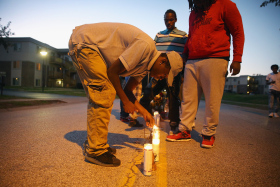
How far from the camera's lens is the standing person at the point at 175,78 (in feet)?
14.1

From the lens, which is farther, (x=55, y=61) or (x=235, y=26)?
(x=55, y=61)

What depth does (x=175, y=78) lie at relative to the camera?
4.40 metres

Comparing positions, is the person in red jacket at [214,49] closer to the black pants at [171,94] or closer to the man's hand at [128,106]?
the black pants at [171,94]

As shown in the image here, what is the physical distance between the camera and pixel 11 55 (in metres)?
42.5

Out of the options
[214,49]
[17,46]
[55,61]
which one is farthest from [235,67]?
[55,61]

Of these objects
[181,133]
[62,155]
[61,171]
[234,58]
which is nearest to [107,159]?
[61,171]

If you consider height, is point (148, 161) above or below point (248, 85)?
below

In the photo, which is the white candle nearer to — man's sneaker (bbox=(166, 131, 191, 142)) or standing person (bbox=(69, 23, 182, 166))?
standing person (bbox=(69, 23, 182, 166))

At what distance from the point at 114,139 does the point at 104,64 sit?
63.4 inches

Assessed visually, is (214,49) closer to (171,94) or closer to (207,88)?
(207,88)

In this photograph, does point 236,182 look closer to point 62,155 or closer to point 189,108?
point 189,108

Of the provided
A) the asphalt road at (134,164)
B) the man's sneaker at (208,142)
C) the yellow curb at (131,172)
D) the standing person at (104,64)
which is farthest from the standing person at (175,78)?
the standing person at (104,64)

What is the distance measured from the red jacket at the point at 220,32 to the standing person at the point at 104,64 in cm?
116

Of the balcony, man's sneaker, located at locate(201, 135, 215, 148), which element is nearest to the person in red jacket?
man's sneaker, located at locate(201, 135, 215, 148)
